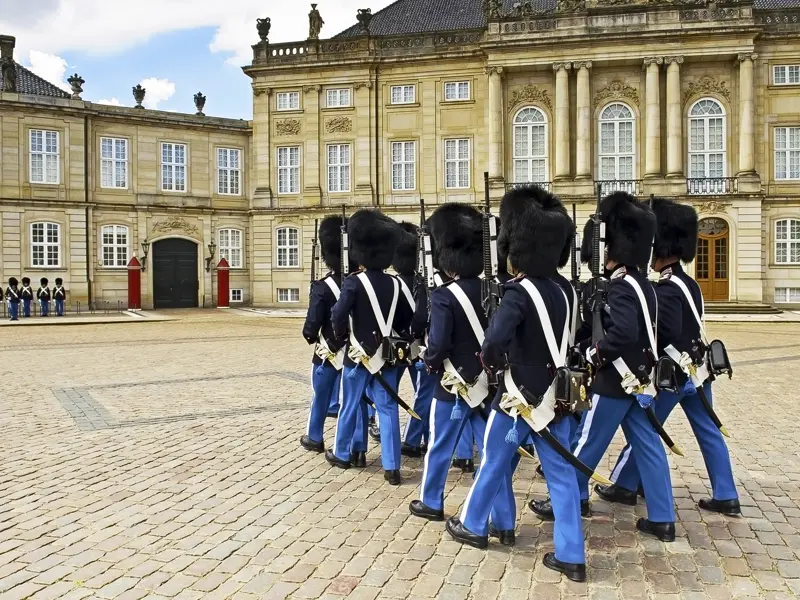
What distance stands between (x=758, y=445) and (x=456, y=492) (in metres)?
3.36

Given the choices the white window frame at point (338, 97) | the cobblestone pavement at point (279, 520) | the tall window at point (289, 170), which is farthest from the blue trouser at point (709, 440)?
the tall window at point (289, 170)

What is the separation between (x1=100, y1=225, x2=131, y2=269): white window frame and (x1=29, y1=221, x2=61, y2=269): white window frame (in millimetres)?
1711

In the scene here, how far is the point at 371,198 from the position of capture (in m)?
32.5

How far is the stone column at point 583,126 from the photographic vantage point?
3002 cm

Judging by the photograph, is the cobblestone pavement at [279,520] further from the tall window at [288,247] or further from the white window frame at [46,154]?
the white window frame at [46,154]

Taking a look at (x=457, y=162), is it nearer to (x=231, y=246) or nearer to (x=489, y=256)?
(x=231, y=246)

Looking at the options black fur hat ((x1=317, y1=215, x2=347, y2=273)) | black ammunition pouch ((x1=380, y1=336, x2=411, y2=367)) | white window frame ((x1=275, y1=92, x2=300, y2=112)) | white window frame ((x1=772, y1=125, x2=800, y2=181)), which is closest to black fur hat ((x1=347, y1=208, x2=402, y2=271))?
black ammunition pouch ((x1=380, y1=336, x2=411, y2=367))

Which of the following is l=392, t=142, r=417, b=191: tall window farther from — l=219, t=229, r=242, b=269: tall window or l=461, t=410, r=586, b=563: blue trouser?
l=461, t=410, r=586, b=563: blue trouser

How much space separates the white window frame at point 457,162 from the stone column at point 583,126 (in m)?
4.67

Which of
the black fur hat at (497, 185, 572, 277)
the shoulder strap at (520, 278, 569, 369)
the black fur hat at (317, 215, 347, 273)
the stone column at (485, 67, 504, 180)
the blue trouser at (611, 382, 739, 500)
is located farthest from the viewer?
the stone column at (485, 67, 504, 180)

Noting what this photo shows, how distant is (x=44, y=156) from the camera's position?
30766 mm

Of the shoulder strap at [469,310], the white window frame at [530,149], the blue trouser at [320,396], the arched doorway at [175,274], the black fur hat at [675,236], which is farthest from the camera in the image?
the arched doorway at [175,274]

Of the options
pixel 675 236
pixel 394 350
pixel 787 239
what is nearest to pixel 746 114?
pixel 787 239

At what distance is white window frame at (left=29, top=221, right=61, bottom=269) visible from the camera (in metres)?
30.6
